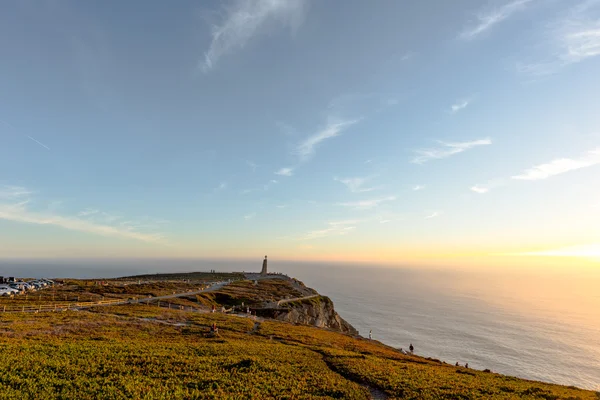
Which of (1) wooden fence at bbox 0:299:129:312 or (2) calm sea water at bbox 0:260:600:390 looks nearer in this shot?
(1) wooden fence at bbox 0:299:129:312

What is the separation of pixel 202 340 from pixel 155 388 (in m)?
15.5

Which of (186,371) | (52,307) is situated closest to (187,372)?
(186,371)

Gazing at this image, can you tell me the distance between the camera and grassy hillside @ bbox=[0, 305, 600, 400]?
15.4 m

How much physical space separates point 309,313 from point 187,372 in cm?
6697

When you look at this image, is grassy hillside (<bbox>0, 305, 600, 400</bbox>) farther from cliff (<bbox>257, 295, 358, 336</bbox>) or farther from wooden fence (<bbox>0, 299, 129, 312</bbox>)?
cliff (<bbox>257, 295, 358, 336</bbox>)

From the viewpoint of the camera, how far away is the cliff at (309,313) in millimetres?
68062

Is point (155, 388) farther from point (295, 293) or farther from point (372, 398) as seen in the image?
point (295, 293)

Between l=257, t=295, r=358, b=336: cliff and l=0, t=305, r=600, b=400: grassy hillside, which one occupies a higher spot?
l=0, t=305, r=600, b=400: grassy hillside

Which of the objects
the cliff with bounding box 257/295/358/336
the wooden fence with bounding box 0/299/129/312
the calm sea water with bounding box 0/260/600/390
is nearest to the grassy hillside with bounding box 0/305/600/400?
the wooden fence with bounding box 0/299/129/312

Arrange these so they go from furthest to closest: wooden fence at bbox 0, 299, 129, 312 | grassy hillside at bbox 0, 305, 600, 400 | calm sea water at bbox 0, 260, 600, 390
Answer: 1. calm sea water at bbox 0, 260, 600, 390
2. wooden fence at bbox 0, 299, 129, 312
3. grassy hillside at bbox 0, 305, 600, 400

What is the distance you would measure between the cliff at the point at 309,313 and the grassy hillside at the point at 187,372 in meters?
37.4

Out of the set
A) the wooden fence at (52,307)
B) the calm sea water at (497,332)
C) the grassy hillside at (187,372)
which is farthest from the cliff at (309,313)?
the grassy hillside at (187,372)

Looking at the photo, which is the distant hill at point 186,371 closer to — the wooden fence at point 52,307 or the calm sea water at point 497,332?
the wooden fence at point 52,307

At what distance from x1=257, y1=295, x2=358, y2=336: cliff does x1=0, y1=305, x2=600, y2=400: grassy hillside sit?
37.4 meters
